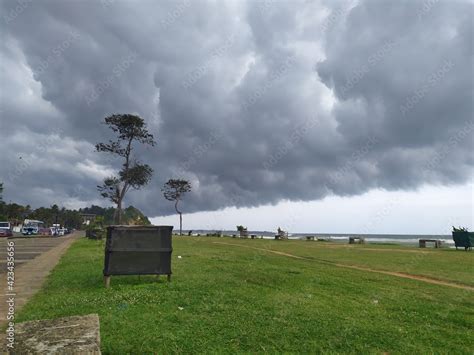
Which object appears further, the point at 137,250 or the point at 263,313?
the point at 137,250

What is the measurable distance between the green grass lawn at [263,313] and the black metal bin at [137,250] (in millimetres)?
498

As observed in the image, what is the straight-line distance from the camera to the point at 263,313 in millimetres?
8164

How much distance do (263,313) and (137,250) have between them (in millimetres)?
5050

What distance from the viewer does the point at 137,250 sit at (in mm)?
11664

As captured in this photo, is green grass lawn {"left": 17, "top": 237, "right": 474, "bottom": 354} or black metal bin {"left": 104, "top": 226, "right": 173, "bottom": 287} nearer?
green grass lawn {"left": 17, "top": 237, "right": 474, "bottom": 354}

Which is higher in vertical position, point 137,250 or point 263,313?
point 137,250

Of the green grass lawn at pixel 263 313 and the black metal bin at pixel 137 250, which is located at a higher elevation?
the black metal bin at pixel 137 250

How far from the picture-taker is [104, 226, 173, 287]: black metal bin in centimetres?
1148

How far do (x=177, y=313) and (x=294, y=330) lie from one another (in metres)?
2.52

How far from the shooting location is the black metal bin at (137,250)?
1148 centimetres

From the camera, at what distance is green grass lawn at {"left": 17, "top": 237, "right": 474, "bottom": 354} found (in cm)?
650

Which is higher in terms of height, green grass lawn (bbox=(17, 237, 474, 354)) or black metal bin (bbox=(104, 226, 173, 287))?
black metal bin (bbox=(104, 226, 173, 287))

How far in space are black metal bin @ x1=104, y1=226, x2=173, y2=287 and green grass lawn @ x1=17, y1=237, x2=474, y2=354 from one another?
1.63ft

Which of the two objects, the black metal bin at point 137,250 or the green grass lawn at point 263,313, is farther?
the black metal bin at point 137,250
